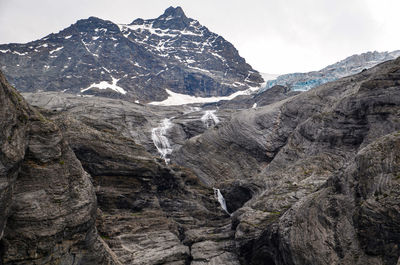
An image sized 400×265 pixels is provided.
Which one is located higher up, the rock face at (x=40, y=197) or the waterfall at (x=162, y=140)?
the waterfall at (x=162, y=140)

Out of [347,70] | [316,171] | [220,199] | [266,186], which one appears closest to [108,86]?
[347,70]

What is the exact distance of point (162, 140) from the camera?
58.3m

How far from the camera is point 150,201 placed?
32406 mm

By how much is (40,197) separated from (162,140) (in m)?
41.5

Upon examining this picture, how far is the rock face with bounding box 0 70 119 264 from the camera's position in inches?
592

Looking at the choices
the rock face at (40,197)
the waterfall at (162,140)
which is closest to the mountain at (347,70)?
the waterfall at (162,140)

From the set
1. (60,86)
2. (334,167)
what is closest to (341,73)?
Result: (334,167)

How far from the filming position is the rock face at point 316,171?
16781 mm

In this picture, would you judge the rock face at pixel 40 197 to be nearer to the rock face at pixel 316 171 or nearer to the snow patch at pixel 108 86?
the rock face at pixel 316 171

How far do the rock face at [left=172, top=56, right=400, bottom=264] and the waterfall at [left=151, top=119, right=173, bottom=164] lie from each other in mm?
4282

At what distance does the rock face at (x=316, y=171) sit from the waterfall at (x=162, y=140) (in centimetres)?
428

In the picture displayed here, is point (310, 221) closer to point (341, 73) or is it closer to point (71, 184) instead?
point (71, 184)

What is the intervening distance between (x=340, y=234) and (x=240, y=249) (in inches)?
408

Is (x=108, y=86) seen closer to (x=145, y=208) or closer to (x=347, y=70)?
(x=347, y=70)
